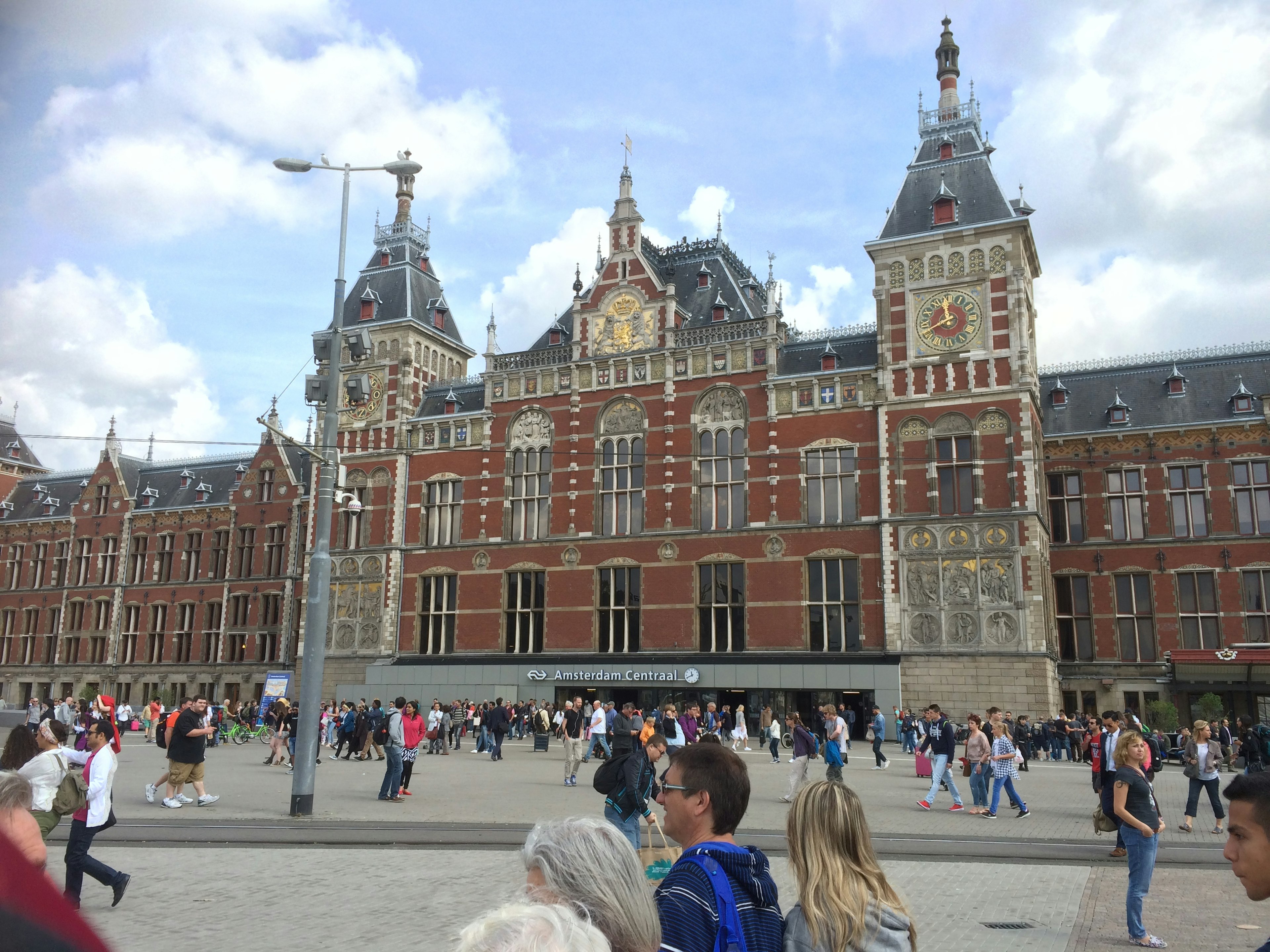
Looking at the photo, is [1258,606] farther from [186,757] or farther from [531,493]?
[186,757]

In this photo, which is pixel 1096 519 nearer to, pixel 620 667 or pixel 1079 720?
pixel 1079 720

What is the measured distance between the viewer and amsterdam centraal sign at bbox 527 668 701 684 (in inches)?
1399

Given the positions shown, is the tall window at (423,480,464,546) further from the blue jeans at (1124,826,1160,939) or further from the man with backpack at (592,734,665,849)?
the blue jeans at (1124,826,1160,939)

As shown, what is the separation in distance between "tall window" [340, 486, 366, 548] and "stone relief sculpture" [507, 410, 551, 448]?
23.2ft

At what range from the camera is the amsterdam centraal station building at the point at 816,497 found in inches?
1307

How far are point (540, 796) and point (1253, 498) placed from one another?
90.2 ft

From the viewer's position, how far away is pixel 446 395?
A: 4388 cm

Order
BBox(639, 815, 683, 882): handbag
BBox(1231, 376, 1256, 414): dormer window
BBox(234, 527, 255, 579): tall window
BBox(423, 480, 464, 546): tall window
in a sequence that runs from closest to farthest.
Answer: BBox(639, 815, 683, 882): handbag < BBox(1231, 376, 1256, 414): dormer window < BBox(423, 480, 464, 546): tall window < BBox(234, 527, 255, 579): tall window

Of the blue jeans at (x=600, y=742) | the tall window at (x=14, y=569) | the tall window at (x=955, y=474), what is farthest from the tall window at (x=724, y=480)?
the tall window at (x=14, y=569)

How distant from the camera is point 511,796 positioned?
60.4 feet

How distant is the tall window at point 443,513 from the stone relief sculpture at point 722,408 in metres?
10.6

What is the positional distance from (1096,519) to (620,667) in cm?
1754

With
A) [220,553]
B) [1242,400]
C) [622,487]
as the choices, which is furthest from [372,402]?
[1242,400]

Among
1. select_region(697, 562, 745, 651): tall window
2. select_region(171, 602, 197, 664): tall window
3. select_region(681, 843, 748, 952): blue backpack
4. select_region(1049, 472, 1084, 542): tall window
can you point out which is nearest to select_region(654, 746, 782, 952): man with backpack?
select_region(681, 843, 748, 952): blue backpack
